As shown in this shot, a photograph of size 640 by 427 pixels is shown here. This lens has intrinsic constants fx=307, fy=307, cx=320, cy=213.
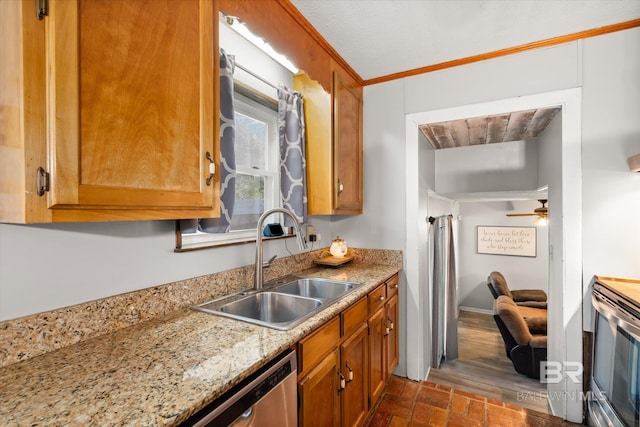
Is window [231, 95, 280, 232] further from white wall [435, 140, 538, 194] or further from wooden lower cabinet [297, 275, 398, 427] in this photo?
white wall [435, 140, 538, 194]

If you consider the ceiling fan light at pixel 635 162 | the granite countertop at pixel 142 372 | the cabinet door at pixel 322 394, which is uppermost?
the ceiling fan light at pixel 635 162

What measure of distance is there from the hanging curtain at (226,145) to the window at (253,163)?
0.75ft

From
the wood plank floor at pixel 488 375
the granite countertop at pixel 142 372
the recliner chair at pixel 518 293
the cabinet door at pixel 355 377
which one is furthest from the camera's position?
the recliner chair at pixel 518 293

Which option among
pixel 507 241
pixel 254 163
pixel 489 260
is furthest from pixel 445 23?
pixel 489 260

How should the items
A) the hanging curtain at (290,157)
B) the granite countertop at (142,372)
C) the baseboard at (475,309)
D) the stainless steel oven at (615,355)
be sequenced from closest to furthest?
the granite countertop at (142,372) → the stainless steel oven at (615,355) → the hanging curtain at (290,157) → the baseboard at (475,309)

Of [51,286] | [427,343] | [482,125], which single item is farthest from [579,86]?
[51,286]

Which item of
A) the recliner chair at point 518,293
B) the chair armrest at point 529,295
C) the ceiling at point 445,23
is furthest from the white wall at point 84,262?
the chair armrest at point 529,295

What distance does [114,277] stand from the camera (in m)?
1.19

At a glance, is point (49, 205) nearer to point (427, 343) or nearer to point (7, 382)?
point (7, 382)

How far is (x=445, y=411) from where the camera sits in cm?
210

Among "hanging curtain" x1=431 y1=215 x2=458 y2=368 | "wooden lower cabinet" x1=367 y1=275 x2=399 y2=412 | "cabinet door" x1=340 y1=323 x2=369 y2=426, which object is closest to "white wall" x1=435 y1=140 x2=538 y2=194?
"hanging curtain" x1=431 y1=215 x2=458 y2=368

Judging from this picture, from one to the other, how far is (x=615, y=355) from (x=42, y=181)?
2.49 m

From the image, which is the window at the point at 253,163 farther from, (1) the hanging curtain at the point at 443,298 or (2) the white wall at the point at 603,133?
(2) the white wall at the point at 603,133

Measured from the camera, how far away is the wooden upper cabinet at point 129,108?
77cm
